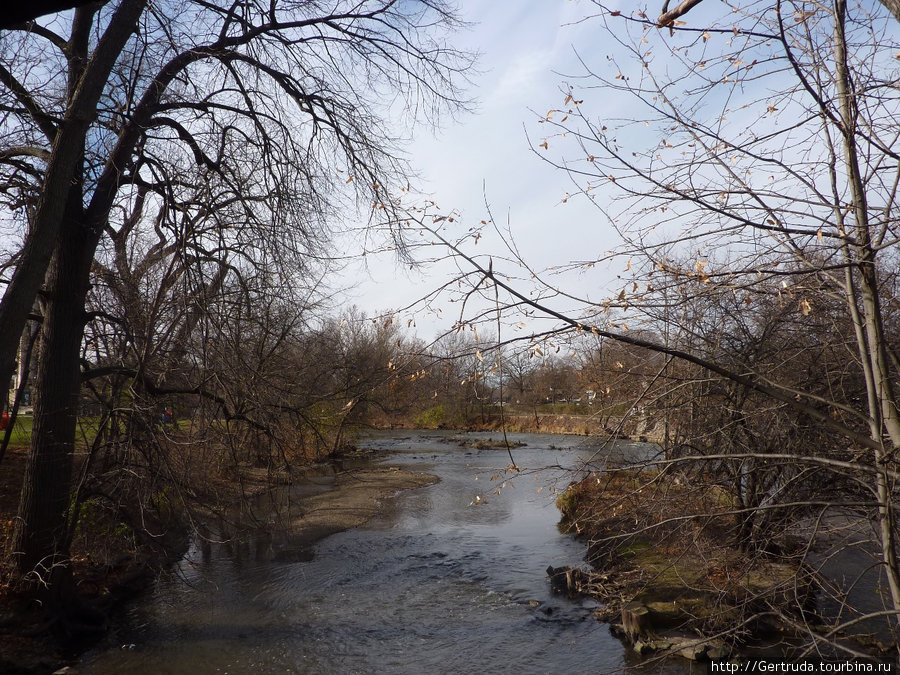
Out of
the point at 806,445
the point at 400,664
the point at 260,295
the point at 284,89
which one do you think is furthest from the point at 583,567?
the point at 284,89

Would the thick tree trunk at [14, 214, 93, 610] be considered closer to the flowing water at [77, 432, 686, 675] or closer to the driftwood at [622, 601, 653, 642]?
the flowing water at [77, 432, 686, 675]

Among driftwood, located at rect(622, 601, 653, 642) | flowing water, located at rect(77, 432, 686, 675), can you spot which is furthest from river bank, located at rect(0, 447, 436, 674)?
driftwood, located at rect(622, 601, 653, 642)

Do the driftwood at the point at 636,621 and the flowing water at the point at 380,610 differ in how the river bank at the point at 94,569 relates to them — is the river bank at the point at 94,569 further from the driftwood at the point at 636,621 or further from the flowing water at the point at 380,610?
the driftwood at the point at 636,621

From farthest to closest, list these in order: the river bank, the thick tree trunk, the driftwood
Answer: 1. the driftwood
2. the thick tree trunk
3. the river bank

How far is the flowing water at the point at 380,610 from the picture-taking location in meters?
7.81

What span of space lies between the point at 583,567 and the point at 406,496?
8.71 m

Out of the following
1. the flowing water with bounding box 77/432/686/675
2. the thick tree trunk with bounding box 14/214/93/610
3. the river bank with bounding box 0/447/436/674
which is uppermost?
the thick tree trunk with bounding box 14/214/93/610

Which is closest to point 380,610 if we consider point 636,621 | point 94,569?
point 636,621

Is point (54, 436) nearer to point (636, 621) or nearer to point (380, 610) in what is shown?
point (380, 610)

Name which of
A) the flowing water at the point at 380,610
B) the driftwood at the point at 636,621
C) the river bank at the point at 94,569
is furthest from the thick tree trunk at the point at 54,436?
the driftwood at the point at 636,621

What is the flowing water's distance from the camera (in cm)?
781

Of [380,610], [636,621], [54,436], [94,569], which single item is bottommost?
[380,610]

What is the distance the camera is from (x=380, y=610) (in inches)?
377

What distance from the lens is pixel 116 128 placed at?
6.89 meters
